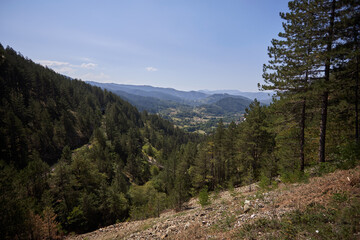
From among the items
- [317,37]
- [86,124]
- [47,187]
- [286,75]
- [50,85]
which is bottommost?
[47,187]

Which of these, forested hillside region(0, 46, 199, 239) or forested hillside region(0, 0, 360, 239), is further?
forested hillside region(0, 46, 199, 239)

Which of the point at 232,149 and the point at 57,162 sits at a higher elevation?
the point at 232,149

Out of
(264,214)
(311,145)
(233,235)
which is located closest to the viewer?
(233,235)

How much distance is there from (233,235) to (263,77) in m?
11.9

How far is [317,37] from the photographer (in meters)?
10.6

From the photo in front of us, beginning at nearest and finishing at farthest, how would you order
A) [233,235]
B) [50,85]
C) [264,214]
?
[233,235] < [264,214] < [50,85]

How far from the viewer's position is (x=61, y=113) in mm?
70500

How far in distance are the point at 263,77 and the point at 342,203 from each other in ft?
33.1

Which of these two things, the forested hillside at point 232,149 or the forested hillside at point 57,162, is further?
the forested hillside at point 57,162

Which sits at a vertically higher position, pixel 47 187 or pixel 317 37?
pixel 317 37

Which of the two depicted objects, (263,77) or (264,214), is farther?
(263,77)

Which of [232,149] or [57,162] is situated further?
[57,162]

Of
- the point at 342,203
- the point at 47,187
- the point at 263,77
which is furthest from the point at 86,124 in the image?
the point at 342,203

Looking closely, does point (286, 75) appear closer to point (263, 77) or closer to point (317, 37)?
point (263, 77)
